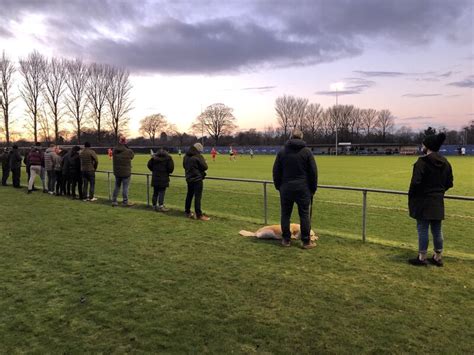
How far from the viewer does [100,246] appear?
22.4 feet

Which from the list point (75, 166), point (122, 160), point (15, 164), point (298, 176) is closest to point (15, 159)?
point (15, 164)

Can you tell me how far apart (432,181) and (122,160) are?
7978mm

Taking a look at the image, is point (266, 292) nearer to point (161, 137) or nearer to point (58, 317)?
point (58, 317)

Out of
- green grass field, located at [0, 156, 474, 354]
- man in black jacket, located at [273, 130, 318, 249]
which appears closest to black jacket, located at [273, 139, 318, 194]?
man in black jacket, located at [273, 130, 318, 249]

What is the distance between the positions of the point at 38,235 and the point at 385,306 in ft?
20.6

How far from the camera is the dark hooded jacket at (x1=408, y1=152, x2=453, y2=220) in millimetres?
5582

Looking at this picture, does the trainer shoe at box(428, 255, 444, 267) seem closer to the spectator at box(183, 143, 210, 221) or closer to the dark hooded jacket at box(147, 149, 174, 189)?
the spectator at box(183, 143, 210, 221)

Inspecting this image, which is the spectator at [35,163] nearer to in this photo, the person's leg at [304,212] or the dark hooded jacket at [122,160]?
the dark hooded jacket at [122,160]

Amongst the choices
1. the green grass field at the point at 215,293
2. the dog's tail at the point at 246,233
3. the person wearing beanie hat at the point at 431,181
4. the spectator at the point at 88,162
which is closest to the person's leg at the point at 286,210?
the green grass field at the point at 215,293

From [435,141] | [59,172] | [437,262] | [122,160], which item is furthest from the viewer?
[59,172]

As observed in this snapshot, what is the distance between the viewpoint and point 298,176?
6.54m

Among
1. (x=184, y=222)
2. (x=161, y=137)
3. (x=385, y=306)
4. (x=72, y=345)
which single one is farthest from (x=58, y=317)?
(x=161, y=137)

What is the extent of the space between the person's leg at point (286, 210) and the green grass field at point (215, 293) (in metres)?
0.28

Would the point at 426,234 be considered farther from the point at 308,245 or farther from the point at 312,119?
the point at 312,119
